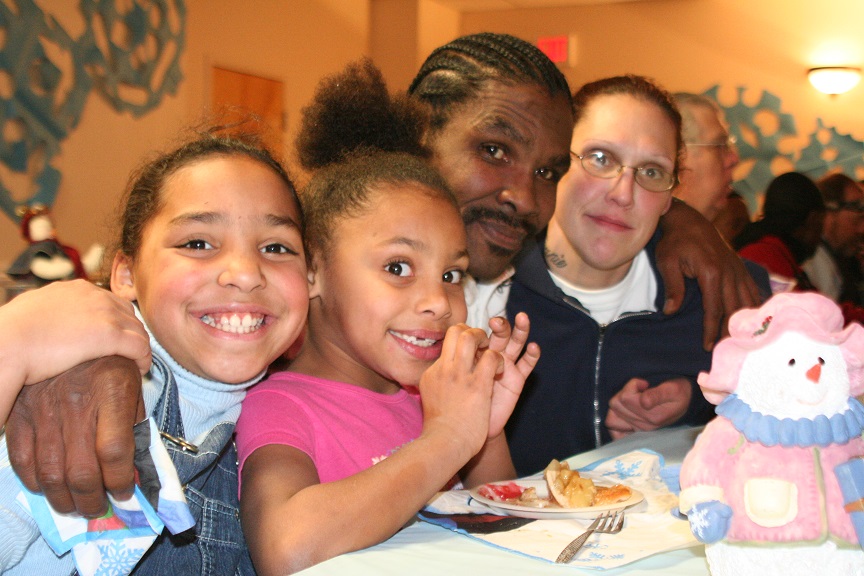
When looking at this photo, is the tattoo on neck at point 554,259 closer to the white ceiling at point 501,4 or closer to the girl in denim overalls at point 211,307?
the girl in denim overalls at point 211,307

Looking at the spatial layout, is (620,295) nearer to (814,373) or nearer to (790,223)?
(814,373)

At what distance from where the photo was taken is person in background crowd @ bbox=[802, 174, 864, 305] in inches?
186

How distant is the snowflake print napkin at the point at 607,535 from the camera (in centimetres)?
94

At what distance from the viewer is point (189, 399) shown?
126cm

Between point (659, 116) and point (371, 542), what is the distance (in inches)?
56.5

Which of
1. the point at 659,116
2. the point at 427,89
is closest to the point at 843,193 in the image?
the point at 659,116

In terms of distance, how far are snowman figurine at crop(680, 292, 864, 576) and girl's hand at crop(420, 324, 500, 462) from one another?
17.6 inches

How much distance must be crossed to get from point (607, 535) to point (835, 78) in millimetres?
6944

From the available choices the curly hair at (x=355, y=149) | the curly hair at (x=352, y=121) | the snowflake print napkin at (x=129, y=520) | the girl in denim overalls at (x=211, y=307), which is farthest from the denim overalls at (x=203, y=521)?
the curly hair at (x=352, y=121)

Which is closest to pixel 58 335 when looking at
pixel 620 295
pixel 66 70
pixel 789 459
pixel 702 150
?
pixel 789 459

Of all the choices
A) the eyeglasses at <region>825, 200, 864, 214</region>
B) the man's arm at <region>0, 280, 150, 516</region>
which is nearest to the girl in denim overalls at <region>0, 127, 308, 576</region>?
the man's arm at <region>0, 280, 150, 516</region>

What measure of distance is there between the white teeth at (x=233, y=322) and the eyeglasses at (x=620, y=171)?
1098 millimetres

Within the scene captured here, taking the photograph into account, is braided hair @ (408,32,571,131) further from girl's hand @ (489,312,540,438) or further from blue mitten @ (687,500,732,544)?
blue mitten @ (687,500,732,544)

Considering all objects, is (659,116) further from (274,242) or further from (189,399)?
(189,399)
